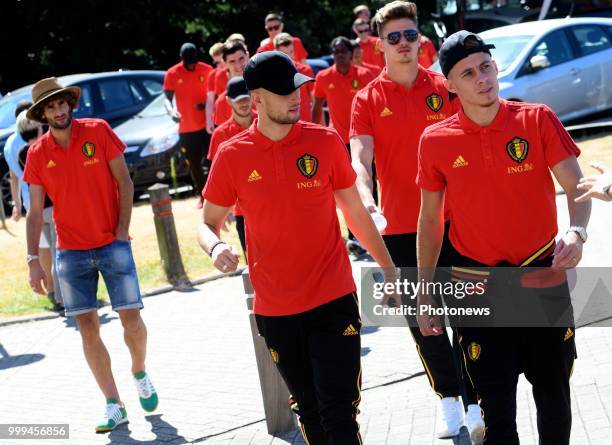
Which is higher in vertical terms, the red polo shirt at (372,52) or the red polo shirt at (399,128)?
the red polo shirt at (399,128)

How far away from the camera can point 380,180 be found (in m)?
6.51

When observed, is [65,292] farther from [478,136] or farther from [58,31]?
[58,31]

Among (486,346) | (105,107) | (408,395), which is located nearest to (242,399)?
(408,395)

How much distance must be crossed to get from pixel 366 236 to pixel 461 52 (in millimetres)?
975

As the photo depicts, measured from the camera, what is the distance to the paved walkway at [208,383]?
21.9ft

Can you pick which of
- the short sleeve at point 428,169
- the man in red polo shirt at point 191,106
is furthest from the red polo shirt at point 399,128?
the man in red polo shirt at point 191,106

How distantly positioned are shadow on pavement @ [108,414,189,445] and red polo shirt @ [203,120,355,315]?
2103 mm

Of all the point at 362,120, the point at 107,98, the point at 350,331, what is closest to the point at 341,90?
the point at 362,120

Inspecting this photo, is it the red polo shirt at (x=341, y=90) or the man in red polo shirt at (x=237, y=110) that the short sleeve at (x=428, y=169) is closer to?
the man in red polo shirt at (x=237, y=110)

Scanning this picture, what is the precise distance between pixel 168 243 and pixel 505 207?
6.98m

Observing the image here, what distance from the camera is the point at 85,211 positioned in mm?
7359

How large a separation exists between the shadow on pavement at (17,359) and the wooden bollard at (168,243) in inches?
84.3

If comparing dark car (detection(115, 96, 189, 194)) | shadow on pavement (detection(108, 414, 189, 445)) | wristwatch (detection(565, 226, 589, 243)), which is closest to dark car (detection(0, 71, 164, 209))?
dark car (detection(115, 96, 189, 194))

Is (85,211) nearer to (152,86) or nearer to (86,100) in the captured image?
(86,100)
